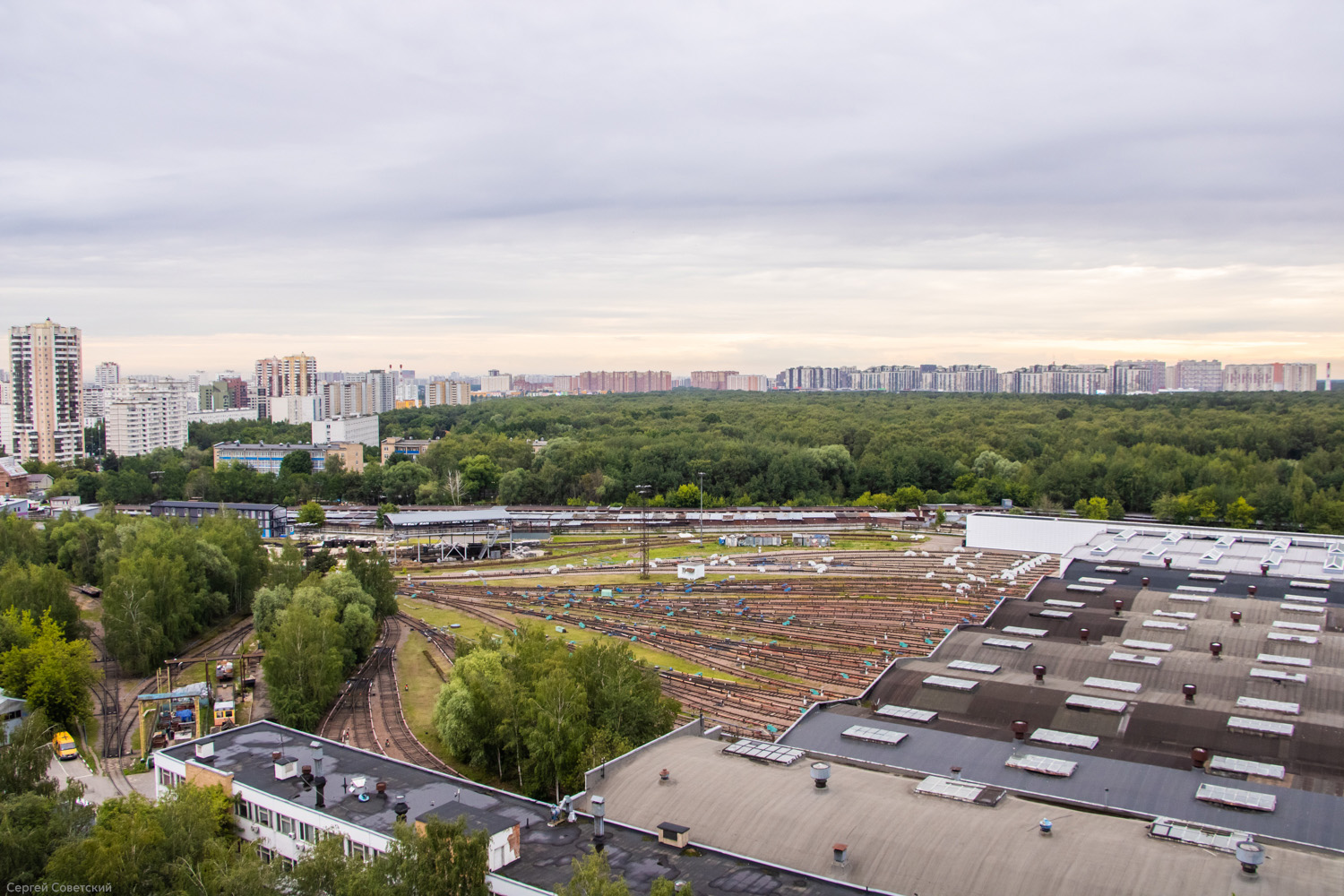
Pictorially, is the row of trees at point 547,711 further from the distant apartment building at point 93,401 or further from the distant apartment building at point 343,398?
the distant apartment building at point 343,398

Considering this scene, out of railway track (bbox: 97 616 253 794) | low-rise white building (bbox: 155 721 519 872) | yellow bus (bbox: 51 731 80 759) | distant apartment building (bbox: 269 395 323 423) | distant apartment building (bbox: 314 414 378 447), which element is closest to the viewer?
low-rise white building (bbox: 155 721 519 872)

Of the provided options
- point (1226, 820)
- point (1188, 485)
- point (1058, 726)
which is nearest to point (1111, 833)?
point (1226, 820)

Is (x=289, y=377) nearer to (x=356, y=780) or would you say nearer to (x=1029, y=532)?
(x=1029, y=532)

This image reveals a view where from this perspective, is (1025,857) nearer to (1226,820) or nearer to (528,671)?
(1226,820)

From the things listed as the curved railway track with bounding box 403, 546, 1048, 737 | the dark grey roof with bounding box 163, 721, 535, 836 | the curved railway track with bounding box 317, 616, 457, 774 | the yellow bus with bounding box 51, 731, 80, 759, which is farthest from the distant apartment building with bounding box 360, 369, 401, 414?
the dark grey roof with bounding box 163, 721, 535, 836

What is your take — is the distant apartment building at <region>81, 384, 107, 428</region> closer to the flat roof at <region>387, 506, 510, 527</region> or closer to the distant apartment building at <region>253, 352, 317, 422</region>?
the distant apartment building at <region>253, 352, 317, 422</region>

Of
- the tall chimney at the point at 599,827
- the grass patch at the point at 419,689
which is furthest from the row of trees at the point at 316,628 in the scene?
the tall chimney at the point at 599,827

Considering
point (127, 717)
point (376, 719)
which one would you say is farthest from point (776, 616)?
point (127, 717)
